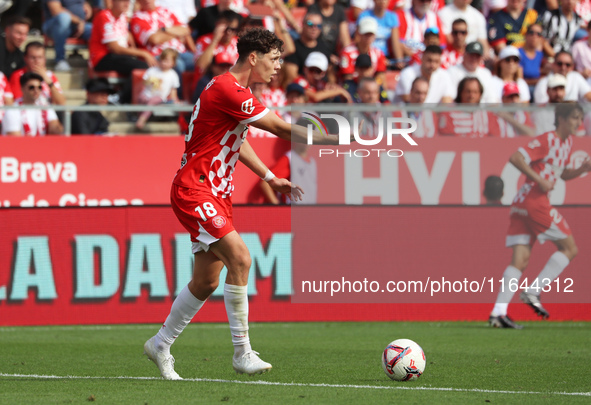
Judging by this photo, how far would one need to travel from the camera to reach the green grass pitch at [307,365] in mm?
6211

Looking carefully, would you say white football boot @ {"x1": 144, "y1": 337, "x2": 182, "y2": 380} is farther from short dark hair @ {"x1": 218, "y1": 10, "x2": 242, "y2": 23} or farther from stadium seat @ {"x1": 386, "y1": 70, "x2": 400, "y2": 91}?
stadium seat @ {"x1": 386, "y1": 70, "x2": 400, "y2": 91}

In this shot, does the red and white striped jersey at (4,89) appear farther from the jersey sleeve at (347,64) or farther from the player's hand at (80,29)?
the jersey sleeve at (347,64)

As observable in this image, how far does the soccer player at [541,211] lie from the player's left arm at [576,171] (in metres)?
0.12

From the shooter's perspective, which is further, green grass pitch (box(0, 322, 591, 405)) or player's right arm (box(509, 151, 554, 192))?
player's right arm (box(509, 151, 554, 192))

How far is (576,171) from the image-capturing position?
488 inches

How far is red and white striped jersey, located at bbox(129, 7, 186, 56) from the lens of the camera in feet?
49.1

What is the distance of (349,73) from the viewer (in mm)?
15156

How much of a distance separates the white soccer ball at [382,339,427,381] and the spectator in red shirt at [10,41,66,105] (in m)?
7.83

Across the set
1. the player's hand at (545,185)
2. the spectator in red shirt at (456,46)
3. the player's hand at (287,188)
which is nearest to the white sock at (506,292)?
the player's hand at (545,185)

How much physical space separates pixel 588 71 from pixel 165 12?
6.78 m

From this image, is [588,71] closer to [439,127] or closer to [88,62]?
[439,127]

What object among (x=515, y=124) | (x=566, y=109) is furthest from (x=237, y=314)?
(x=515, y=124)

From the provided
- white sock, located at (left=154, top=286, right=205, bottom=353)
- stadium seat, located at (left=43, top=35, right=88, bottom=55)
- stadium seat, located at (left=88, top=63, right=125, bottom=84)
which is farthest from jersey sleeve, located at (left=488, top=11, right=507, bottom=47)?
white sock, located at (left=154, top=286, right=205, bottom=353)

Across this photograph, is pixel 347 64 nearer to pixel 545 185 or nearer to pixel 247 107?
pixel 545 185
